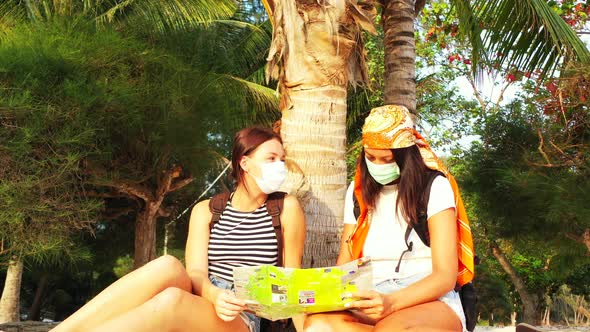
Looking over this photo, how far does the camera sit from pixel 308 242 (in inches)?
184

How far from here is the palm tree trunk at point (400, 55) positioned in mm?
7133

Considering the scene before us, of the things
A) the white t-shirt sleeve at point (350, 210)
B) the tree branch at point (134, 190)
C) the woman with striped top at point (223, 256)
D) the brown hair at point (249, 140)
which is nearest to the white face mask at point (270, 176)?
the woman with striped top at point (223, 256)

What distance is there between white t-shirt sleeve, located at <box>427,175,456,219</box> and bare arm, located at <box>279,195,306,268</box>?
2.54 ft

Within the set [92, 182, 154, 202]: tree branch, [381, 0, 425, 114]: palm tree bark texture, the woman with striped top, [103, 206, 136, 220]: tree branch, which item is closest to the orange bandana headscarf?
the woman with striped top

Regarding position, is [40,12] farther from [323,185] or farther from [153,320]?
[153,320]

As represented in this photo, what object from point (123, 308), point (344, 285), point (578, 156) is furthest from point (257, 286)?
point (578, 156)

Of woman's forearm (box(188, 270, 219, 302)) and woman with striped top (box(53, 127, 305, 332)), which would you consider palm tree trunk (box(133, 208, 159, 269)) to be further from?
woman's forearm (box(188, 270, 219, 302))

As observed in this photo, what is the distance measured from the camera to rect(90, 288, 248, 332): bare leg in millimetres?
3289

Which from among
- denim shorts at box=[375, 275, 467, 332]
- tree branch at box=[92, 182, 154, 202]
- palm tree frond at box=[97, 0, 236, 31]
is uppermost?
palm tree frond at box=[97, 0, 236, 31]

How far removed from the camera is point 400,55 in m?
7.20

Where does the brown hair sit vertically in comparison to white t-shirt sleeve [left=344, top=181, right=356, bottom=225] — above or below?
above

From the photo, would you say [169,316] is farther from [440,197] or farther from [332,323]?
A: [440,197]

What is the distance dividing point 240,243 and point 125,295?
2.42 ft

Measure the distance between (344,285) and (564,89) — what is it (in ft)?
21.3
